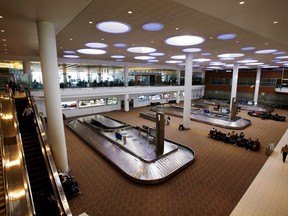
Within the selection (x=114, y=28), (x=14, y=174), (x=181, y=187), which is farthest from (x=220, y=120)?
(x=14, y=174)

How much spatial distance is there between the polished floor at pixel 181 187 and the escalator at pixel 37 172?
1108 millimetres

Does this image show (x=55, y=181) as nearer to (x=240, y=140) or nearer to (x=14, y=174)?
(x=14, y=174)

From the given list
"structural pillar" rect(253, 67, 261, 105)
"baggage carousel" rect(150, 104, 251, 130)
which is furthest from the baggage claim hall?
"structural pillar" rect(253, 67, 261, 105)

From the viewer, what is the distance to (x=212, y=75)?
4006cm

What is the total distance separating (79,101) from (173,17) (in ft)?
62.9

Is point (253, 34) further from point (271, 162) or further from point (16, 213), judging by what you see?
point (16, 213)

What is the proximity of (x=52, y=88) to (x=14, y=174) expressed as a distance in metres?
3.84

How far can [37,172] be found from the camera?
22.7 ft

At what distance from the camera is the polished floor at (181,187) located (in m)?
6.38

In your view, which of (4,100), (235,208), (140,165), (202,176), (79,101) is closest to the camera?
(235,208)

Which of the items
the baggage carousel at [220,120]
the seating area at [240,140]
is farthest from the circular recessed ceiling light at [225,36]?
the baggage carousel at [220,120]

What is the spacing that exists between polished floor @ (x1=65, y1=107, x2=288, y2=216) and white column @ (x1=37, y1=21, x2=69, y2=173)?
164 centimetres

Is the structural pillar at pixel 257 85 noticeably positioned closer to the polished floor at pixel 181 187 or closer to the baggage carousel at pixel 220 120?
the baggage carousel at pixel 220 120

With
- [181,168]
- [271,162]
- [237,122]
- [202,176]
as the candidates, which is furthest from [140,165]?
[237,122]
